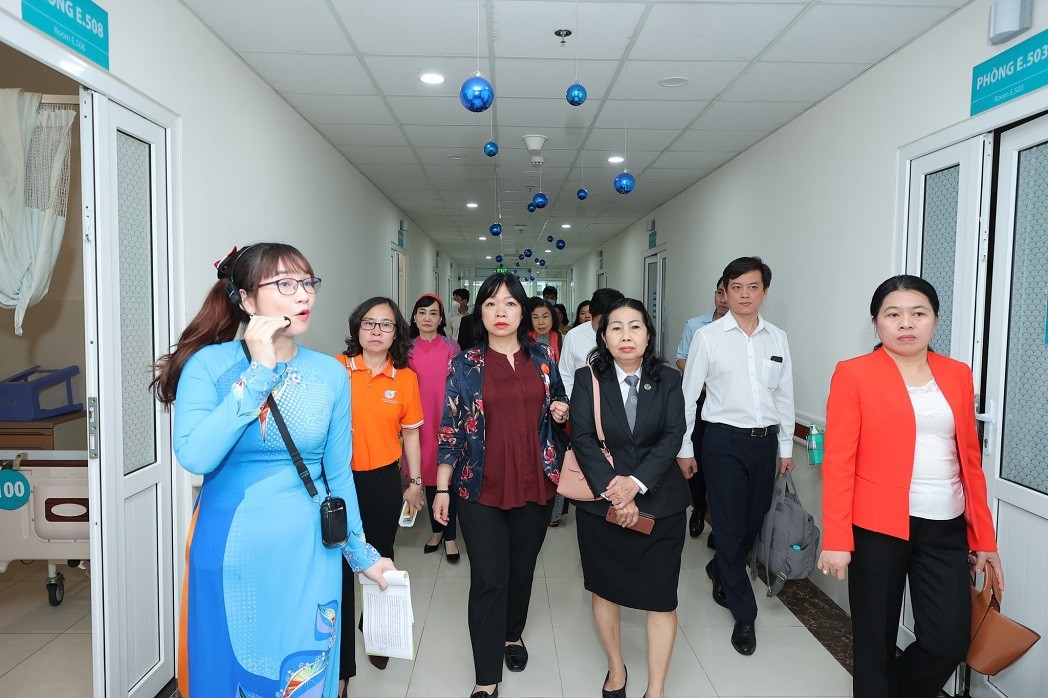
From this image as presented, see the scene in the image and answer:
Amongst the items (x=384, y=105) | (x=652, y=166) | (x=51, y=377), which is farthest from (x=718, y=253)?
(x=51, y=377)

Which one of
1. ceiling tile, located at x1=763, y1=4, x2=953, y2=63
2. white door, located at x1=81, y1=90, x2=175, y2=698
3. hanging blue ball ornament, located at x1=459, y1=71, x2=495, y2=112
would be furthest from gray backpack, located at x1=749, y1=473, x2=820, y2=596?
white door, located at x1=81, y1=90, x2=175, y2=698

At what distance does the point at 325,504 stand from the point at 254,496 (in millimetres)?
183

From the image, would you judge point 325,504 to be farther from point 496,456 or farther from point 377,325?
point 377,325

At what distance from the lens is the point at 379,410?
3145 millimetres

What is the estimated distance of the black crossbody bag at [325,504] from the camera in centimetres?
166

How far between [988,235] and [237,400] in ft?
10.7

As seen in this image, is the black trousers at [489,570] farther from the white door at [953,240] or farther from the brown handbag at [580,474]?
the white door at [953,240]

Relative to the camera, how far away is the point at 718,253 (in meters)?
7.10

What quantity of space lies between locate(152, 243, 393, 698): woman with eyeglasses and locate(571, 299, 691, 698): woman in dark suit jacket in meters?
1.25

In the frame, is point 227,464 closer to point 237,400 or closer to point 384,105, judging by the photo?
point 237,400

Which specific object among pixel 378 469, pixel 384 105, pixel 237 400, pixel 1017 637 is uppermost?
pixel 384 105

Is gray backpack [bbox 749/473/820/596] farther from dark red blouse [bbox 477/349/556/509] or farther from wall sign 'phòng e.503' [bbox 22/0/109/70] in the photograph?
wall sign 'phòng e.503' [bbox 22/0/109/70]

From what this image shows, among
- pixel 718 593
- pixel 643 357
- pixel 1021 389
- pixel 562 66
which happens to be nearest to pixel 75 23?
pixel 643 357

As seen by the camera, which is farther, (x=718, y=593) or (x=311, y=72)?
(x=311, y=72)
